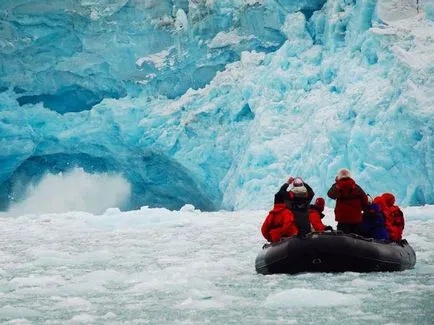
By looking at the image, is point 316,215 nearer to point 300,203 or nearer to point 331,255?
point 300,203

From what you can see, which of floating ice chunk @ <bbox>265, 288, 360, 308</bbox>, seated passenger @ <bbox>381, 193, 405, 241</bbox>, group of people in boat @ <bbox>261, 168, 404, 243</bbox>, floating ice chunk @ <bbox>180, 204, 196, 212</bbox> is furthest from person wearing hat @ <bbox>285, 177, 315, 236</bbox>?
floating ice chunk @ <bbox>180, 204, 196, 212</bbox>

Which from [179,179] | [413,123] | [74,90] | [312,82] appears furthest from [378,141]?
[74,90]

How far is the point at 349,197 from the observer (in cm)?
628

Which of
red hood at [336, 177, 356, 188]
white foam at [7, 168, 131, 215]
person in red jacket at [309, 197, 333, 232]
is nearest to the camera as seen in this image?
red hood at [336, 177, 356, 188]

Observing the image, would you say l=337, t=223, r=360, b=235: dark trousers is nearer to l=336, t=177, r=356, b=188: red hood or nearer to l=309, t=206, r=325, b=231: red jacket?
l=309, t=206, r=325, b=231: red jacket

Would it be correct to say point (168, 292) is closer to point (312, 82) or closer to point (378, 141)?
point (378, 141)

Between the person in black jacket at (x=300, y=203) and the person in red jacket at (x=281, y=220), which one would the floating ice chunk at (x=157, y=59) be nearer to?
the person in red jacket at (x=281, y=220)

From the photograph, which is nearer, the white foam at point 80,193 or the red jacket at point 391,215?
the red jacket at point 391,215

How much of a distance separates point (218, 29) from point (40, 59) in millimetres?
6270

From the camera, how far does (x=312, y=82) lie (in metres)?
19.2

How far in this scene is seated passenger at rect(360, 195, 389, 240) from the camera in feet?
21.3

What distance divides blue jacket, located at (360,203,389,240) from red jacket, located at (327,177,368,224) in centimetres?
21

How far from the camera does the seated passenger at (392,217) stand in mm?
6660

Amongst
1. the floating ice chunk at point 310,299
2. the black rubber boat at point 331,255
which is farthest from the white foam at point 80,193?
the floating ice chunk at point 310,299
